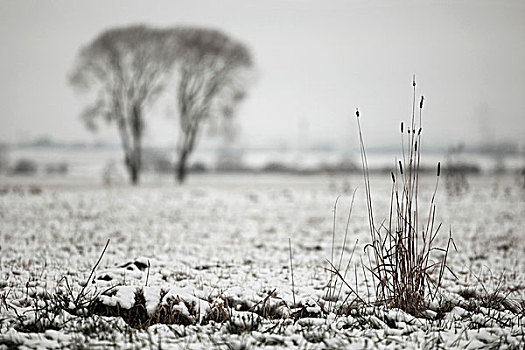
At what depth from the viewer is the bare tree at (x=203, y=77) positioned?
919 inches

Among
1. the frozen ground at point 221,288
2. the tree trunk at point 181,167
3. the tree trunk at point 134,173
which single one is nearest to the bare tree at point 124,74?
the tree trunk at point 134,173

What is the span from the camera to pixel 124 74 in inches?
900

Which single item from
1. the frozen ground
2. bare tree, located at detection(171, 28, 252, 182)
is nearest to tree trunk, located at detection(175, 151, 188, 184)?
bare tree, located at detection(171, 28, 252, 182)

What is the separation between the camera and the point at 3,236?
7426 millimetres

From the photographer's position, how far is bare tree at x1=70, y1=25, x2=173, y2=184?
73.7 feet

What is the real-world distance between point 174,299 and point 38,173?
38963mm

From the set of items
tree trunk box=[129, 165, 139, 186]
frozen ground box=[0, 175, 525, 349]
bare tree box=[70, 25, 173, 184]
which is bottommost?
frozen ground box=[0, 175, 525, 349]

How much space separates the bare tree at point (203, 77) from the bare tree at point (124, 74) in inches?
47.0

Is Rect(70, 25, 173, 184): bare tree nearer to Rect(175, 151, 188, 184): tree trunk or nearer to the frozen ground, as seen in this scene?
Rect(175, 151, 188, 184): tree trunk

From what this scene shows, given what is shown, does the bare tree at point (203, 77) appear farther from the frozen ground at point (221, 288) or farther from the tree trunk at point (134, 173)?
the frozen ground at point (221, 288)

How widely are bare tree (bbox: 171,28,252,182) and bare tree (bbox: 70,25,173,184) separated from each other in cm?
119

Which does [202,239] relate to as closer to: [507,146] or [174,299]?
[174,299]

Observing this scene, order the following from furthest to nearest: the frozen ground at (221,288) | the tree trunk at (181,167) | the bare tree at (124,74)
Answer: the tree trunk at (181,167), the bare tree at (124,74), the frozen ground at (221,288)

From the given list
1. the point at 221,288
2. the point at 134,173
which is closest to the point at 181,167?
the point at 134,173
